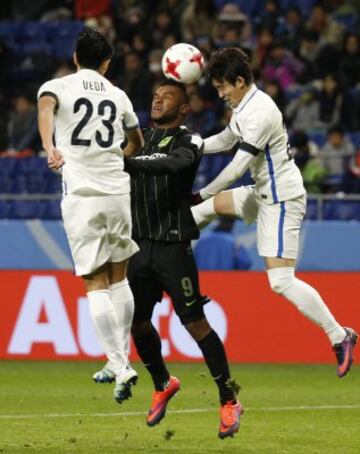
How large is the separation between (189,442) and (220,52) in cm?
255

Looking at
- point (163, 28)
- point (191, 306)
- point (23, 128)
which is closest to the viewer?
point (191, 306)

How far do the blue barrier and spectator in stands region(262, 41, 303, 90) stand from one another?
14.7 ft

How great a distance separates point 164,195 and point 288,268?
3.47 ft

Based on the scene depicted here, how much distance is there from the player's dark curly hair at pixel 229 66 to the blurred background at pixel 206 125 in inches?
176

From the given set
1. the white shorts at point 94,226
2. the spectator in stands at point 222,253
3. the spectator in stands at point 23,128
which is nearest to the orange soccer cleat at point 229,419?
the white shorts at point 94,226

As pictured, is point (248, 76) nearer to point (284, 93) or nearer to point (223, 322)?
point (223, 322)

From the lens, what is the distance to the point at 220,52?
28.7 ft

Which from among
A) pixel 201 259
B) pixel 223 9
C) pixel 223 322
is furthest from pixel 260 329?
pixel 223 9

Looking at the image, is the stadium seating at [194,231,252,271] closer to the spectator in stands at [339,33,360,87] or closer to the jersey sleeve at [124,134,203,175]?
the spectator in stands at [339,33,360,87]

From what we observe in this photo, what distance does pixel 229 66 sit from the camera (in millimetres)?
8742

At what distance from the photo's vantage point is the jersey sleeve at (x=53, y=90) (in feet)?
26.0

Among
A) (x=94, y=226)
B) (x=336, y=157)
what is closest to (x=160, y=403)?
(x=94, y=226)

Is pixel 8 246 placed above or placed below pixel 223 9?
below

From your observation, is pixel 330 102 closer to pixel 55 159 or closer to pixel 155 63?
pixel 155 63
